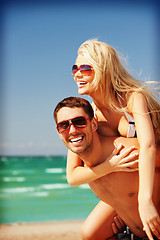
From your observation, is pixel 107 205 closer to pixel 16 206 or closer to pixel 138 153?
pixel 138 153

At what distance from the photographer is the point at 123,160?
286 centimetres

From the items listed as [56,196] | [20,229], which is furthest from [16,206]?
[20,229]

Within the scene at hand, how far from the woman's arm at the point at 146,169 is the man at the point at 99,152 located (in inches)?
9.1

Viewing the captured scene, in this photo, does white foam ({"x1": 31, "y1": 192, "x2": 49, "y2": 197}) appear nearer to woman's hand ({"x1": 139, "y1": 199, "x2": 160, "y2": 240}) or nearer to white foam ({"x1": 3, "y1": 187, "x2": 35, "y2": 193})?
white foam ({"x1": 3, "y1": 187, "x2": 35, "y2": 193})

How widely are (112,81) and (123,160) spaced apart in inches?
27.8

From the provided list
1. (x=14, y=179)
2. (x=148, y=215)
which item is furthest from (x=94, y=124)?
(x=14, y=179)

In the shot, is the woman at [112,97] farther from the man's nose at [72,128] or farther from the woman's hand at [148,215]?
the man's nose at [72,128]

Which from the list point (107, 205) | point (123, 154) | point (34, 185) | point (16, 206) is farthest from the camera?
point (34, 185)

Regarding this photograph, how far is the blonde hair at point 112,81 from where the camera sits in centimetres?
296

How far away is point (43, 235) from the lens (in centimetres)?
966

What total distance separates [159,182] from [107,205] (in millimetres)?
623

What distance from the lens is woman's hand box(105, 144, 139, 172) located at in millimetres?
2861

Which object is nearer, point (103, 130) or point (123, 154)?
point (123, 154)

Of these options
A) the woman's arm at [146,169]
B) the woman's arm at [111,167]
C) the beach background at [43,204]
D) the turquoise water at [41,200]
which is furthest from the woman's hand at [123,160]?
the turquoise water at [41,200]
